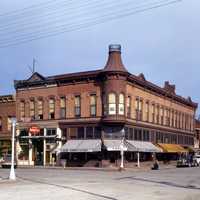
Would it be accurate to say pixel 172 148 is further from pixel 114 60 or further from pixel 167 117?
pixel 114 60

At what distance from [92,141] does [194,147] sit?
1486 inches

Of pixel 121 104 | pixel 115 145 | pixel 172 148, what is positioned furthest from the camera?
pixel 172 148

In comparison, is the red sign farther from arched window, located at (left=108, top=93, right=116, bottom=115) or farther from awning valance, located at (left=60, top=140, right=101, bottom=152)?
arched window, located at (left=108, top=93, right=116, bottom=115)

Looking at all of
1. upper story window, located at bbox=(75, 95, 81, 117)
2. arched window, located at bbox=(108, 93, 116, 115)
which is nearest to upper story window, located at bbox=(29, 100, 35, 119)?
upper story window, located at bbox=(75, 95, 81, 117)

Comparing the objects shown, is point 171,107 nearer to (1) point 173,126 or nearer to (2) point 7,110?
(1) point 173,126

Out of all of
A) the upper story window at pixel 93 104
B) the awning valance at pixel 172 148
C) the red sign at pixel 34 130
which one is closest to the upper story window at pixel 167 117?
the awning valance at pixel 172 148

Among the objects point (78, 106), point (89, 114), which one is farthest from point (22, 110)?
point (89, 114)

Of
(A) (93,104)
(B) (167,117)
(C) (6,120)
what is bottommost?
(C) (6,120)

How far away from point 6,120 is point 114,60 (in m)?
20.0

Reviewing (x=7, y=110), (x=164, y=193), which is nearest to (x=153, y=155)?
(x=7, y=110)

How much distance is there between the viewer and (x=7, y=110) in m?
68.3

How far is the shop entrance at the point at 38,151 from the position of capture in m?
62.9

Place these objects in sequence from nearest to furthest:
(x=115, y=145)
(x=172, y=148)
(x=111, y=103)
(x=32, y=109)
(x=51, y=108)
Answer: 1. (x=115, y=145)
2. (x=111, y=103)
3. (x=51, y=108)
4. (x=32, y=109)
5. (x=172, y=148)

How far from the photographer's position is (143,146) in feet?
201
